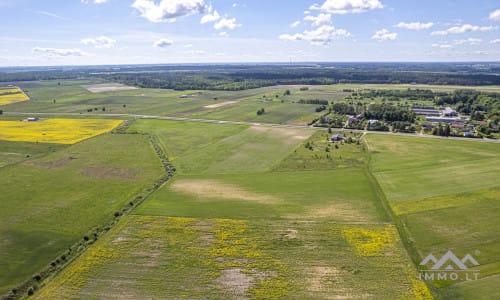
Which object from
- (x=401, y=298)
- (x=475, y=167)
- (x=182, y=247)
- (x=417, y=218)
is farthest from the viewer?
(x=475, y=167)

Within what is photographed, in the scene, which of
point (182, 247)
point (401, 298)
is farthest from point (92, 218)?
point (401, 298)

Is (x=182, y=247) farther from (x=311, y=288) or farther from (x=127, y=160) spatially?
(x=127, y=160)

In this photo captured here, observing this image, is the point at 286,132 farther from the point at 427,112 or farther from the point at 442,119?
the point at 427,112

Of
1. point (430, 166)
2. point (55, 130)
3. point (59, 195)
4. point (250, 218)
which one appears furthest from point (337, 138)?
point (55, 130)

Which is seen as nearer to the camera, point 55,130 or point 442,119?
point 55,130

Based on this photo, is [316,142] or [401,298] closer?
[401,298]

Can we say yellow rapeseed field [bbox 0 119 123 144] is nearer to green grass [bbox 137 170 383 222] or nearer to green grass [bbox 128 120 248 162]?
green grass [bbox 128 120 248 162]

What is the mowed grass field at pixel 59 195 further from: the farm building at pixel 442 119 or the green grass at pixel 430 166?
the farm building at pixel 442 119
